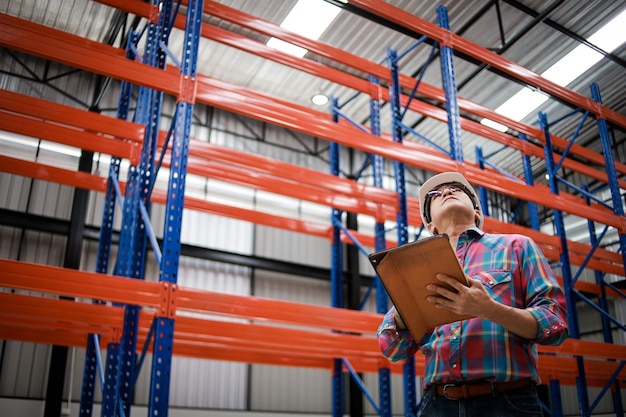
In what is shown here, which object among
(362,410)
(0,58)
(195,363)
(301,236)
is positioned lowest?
(362,410)

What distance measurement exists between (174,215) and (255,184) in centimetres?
300

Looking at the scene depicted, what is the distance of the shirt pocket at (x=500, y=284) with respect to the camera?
2.33 meters

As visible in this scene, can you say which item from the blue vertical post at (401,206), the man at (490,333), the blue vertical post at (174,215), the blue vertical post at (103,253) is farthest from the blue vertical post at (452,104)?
the man at (490,333)

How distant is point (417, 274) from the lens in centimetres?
213

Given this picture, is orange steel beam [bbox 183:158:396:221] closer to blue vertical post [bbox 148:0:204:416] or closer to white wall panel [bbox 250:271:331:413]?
blue vertical post [bbox 148:0:204:416]

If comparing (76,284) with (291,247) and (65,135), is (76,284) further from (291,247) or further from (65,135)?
(291,247)

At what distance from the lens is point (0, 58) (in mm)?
13031

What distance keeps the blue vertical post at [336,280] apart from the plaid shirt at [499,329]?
6941mm

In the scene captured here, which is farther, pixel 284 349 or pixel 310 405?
pixel 310 405

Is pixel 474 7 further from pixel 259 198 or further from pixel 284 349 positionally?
pixel 284 349

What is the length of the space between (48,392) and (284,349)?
644 centimetres

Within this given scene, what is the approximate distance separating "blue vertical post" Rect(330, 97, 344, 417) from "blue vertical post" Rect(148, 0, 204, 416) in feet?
14.3

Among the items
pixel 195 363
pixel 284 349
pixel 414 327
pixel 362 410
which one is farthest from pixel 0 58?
pixel 414 327

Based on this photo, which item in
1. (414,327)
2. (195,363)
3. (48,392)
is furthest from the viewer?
(195,363)
